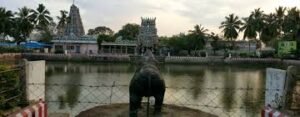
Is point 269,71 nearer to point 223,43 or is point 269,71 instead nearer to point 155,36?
point 155,36

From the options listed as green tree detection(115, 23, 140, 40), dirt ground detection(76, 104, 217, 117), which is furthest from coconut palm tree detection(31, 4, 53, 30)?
dirt ground detection(76, 104, 217, 117)

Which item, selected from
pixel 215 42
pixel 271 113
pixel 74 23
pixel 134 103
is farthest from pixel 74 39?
pixel 271 113

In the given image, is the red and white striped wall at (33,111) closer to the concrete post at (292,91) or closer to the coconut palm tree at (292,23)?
the concrete post at (292,91)

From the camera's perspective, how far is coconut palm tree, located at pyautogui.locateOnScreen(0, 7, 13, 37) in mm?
61500

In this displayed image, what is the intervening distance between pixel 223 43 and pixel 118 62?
83.5 feet

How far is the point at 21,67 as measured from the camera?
27.9 feet

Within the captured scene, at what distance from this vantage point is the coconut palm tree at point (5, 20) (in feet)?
202

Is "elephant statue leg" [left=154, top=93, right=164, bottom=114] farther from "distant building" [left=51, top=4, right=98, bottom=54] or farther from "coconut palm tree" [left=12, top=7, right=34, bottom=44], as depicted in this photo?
"distant building" [left=51, top=4, right=98, bottom=54]

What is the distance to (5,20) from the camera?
62.6m

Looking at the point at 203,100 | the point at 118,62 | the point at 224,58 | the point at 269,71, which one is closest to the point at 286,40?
the point at 224,58

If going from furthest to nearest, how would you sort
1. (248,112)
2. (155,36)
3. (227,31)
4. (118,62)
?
(227,31) → (118,62) → (155,36) → (248,112)

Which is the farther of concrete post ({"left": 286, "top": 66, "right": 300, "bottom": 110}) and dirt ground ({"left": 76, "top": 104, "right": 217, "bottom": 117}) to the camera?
dirt ground ({"left": 76, "top": 104, "right": 217, "bottom": 117})

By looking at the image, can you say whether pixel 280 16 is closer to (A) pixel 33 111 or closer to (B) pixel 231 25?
(B) pixel 231 25

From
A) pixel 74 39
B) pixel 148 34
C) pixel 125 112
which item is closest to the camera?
pixel 125 112
